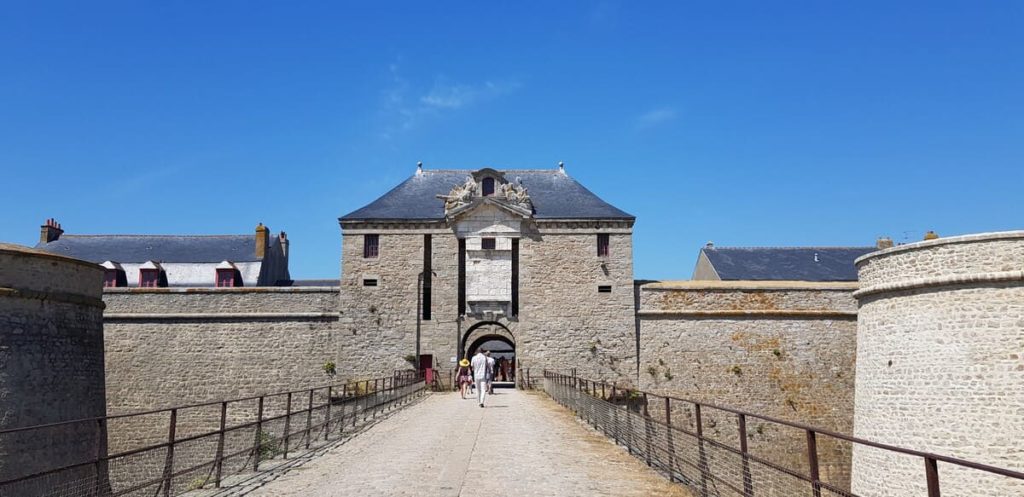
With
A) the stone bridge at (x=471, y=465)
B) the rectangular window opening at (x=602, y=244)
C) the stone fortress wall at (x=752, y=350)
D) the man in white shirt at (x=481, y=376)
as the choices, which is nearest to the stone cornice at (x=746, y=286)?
the stone fortress wall at (x=752, y=350)

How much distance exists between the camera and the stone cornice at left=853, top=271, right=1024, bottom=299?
42.8 feet

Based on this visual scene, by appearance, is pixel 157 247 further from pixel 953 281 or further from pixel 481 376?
pixel 953 281

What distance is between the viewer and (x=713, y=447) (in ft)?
75.0

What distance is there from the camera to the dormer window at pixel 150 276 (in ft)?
94.1

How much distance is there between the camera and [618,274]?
2578cm

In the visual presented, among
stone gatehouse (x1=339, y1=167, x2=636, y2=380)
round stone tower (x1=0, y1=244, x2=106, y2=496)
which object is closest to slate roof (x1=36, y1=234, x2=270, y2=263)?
stone gatehouse (x1=339, y1=167, x2=636, y2=380)

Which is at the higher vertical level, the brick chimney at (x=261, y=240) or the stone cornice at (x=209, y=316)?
the brick chimney at (x=261, y=240)

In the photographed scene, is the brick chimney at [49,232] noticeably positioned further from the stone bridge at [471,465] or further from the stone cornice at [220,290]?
the stone bridge at [471,465]

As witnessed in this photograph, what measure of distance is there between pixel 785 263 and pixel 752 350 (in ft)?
25.8

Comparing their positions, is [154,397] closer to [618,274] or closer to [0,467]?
[0,467]

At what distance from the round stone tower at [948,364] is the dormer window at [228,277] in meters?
22.9

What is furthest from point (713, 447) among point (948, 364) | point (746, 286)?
point (948, 364)

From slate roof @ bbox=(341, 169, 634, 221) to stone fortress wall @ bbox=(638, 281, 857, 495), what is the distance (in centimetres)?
363

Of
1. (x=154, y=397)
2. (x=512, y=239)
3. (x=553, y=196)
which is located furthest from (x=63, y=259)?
(x=553, y=196)
